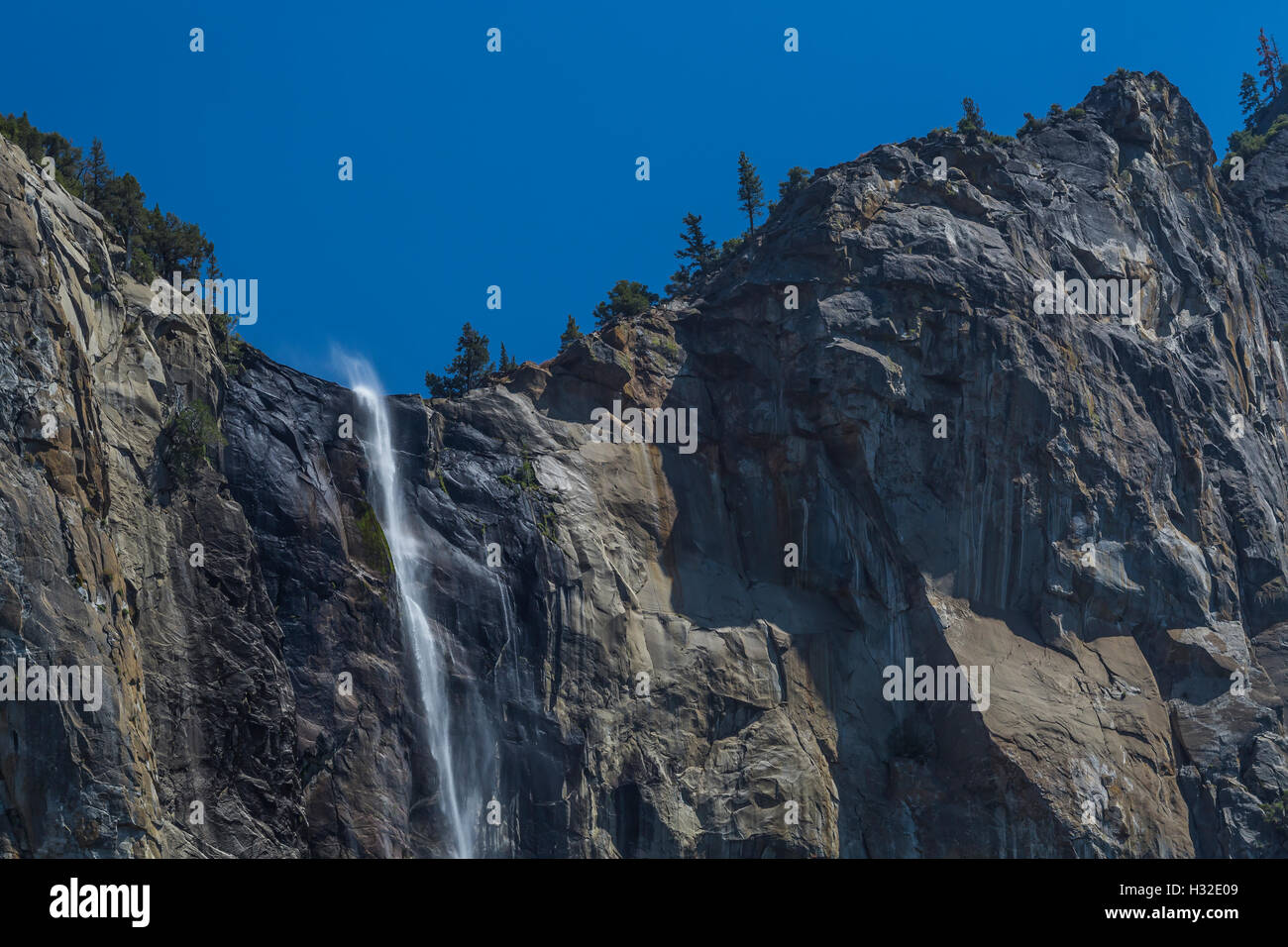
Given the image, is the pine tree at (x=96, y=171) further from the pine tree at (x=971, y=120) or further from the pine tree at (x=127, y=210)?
the pine tree at (x=971, y=120)

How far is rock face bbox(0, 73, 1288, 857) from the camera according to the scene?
4122 cm

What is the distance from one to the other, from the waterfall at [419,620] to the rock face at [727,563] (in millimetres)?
461

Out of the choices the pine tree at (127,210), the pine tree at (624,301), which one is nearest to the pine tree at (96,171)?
the pine tree at (127,210)

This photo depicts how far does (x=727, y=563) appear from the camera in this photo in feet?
190

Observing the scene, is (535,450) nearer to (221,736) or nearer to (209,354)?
(209,354)

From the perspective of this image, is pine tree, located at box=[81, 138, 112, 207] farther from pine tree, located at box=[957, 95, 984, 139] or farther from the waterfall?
pine tree, located at box=[957, 95, 984, 139]

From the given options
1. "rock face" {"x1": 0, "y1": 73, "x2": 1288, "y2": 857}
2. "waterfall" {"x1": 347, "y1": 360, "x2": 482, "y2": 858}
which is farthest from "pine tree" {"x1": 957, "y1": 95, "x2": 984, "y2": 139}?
"waterfall" {"x1": 347, "y1": 360, "x2": 482, "y2": 858}

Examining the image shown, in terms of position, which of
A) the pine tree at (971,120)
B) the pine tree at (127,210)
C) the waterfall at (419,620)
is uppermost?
the pine tree at (971,120)

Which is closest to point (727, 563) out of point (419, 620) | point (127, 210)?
point (419, 620)

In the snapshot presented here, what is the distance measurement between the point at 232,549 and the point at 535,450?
585 inches

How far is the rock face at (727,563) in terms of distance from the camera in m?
41.2

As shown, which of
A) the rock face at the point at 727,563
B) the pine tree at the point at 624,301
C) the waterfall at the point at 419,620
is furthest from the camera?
the pine tree at the point at 624,301

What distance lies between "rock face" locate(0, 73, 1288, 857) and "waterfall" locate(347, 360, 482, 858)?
46 cm
